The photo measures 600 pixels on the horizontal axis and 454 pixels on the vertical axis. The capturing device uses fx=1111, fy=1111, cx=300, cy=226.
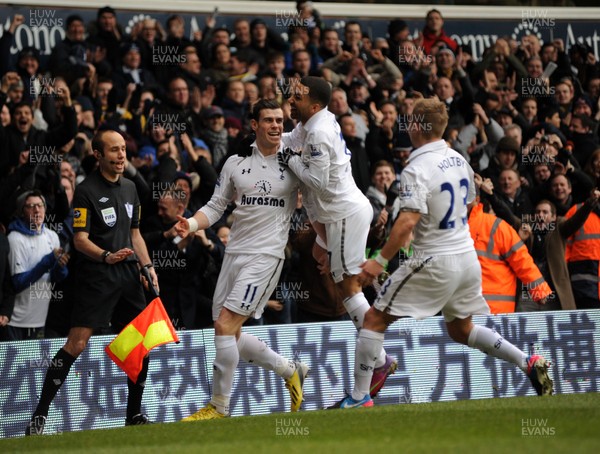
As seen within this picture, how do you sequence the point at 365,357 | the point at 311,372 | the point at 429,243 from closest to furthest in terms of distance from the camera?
the point at 429,243, the point at 365,357, the point at 311,372

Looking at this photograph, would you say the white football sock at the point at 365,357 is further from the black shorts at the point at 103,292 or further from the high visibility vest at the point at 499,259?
the high visibility vest at the point at 499,259

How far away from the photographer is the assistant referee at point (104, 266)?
981cm

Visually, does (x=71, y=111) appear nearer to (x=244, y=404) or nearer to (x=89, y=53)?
(x=89, y=53)

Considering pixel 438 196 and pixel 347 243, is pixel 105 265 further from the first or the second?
pixel 438 196

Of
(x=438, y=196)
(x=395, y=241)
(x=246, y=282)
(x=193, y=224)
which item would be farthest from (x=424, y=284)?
(x=193, y=224)

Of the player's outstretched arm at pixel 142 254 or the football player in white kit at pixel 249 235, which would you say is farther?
the player's outstretched arm at pixel 142 254

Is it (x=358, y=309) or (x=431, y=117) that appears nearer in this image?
(x=431, y=117)

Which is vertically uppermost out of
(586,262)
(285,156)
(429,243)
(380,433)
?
(285,156)

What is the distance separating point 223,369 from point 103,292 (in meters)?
1.32

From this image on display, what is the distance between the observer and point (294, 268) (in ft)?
42.1

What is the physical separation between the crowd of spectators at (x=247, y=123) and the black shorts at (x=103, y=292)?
1.90 meters

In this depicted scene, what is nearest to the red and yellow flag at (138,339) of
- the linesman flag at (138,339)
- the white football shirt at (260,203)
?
the linesman flag at (138,339)

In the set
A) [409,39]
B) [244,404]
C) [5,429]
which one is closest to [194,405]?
[244,404]

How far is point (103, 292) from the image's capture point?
9.86 m
